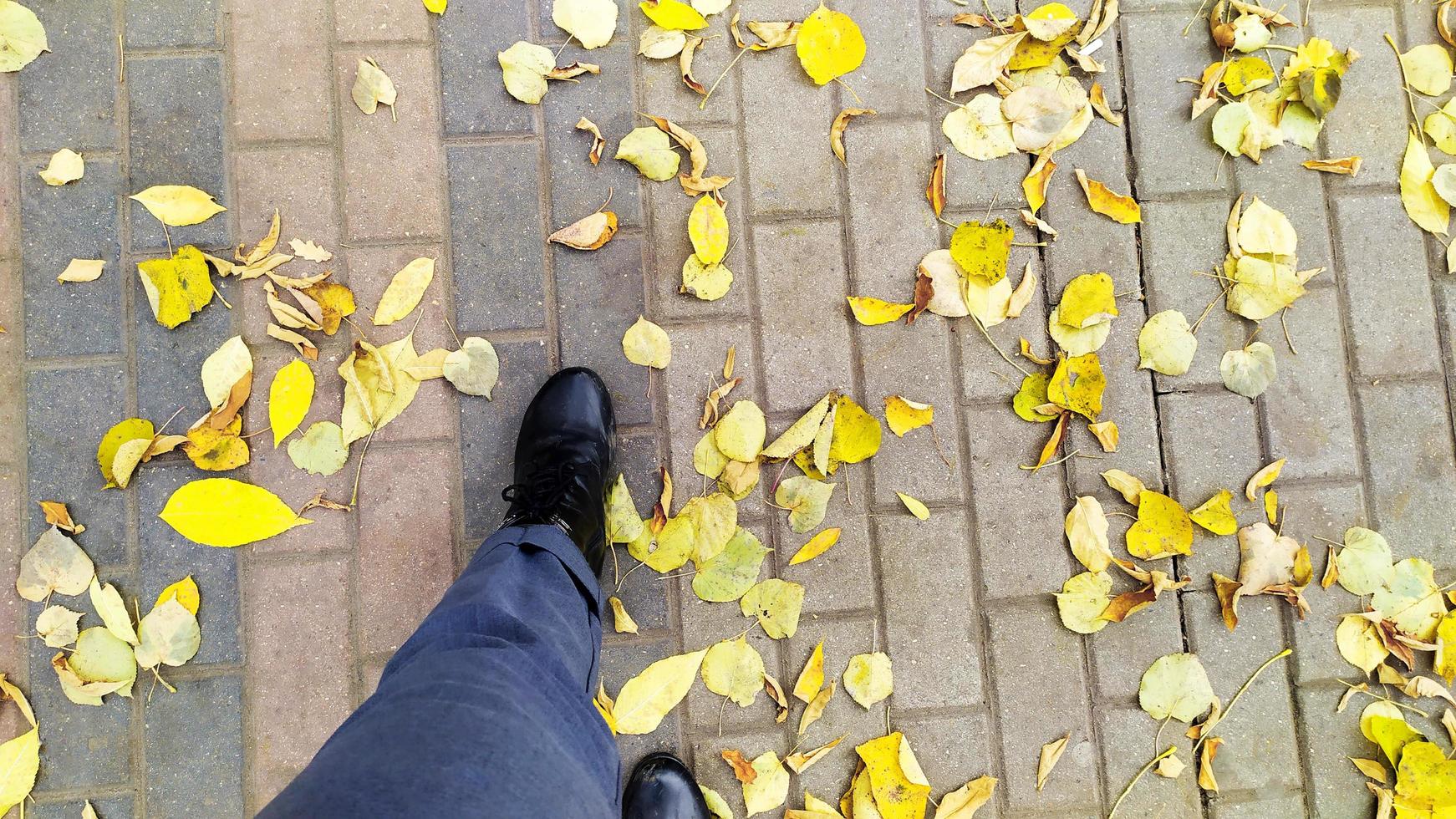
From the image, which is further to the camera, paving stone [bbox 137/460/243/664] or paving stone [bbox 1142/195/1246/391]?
paving stone [bbox 1142/195/1246/391]

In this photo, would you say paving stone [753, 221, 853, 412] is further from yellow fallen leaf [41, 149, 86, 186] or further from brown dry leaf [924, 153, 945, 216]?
yellow fallen leaf [41, 149, 86, 186]

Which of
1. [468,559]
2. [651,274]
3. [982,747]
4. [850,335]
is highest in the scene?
[651,274]

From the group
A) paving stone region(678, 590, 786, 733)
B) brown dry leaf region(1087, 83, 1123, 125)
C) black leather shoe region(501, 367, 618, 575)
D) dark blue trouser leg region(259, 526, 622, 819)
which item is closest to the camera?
dark blue trouser leg region(259, 526, 622, 819)

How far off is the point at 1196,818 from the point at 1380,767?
0.46m

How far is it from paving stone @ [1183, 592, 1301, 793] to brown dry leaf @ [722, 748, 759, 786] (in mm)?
1117

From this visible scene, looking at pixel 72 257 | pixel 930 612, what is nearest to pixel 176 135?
pixel 72 257

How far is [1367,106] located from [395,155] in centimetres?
243

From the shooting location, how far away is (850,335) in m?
1.98

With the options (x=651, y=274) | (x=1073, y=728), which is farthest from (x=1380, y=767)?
(x=651, y=274)

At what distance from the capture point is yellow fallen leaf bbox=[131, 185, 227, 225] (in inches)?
74.5

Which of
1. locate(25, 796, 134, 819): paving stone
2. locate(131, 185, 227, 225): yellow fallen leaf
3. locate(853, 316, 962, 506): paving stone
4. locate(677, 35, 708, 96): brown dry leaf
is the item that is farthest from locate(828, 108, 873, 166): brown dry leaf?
locate(25, 796, 134, 819): paving stone

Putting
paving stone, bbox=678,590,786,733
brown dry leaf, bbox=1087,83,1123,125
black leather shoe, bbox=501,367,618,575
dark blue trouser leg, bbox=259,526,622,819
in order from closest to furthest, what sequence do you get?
dark blue trouser leg, bbox=259,526,622,819
black leather shoe, bbox=501,367,618,575
paving stone, bbox=678,590,786,733
brown dry leaf, bbox=1087,83,1123,125

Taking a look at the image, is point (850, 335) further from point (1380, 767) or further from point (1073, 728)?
point (1380, 767)

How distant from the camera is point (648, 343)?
194cm
